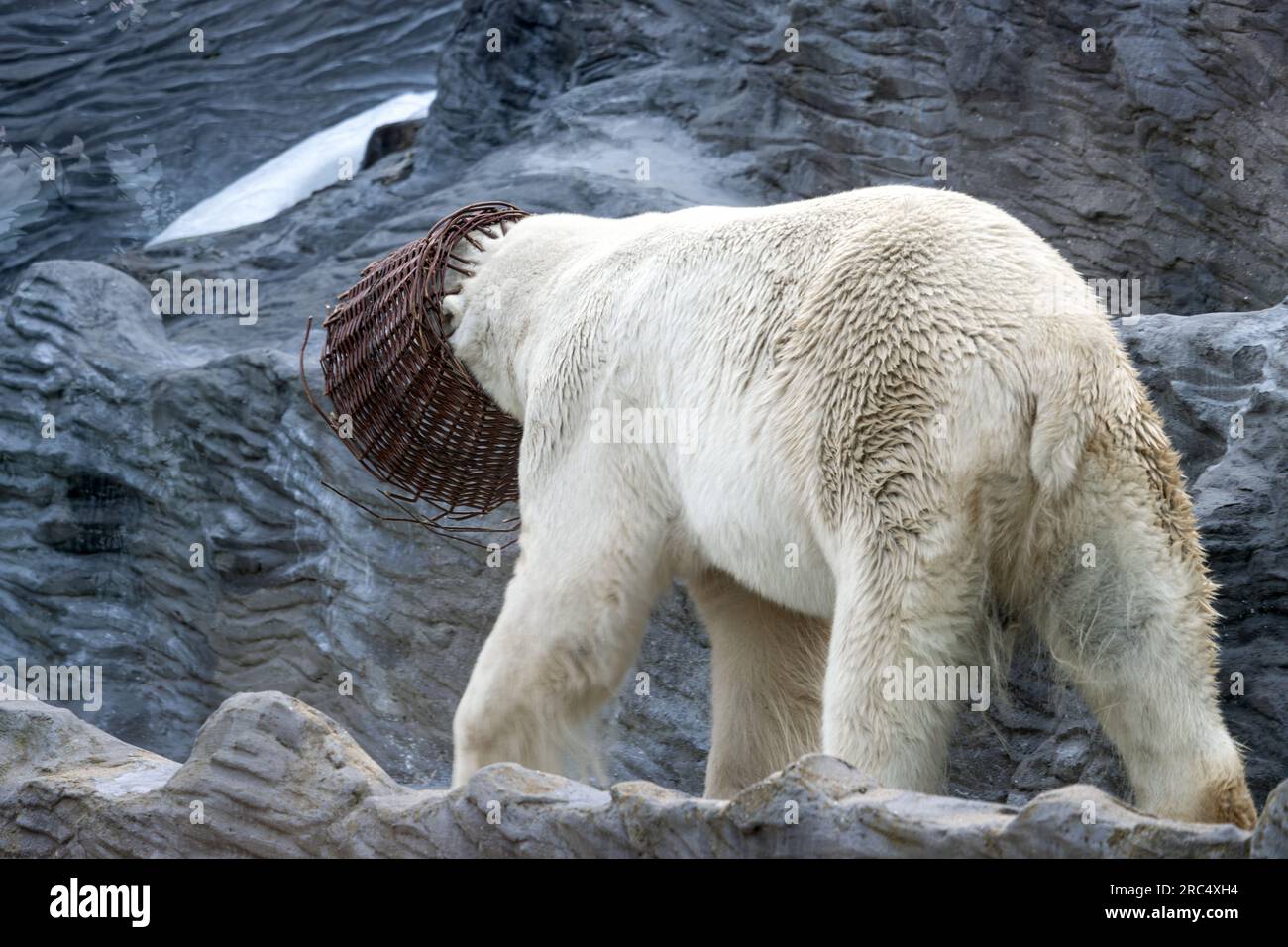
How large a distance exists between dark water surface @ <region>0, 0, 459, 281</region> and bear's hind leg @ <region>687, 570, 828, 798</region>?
7125mm

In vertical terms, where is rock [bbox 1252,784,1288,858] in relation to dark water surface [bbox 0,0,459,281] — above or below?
below

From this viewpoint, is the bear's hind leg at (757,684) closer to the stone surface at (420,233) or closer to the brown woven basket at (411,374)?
the brown woven basket at (411,374)

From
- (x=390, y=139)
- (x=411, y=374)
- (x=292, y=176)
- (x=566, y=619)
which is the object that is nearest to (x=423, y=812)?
(x=566, y=619)

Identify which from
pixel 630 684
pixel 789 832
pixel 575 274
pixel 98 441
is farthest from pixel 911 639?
pixel 98 441

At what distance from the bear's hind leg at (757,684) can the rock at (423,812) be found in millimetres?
A: 1017

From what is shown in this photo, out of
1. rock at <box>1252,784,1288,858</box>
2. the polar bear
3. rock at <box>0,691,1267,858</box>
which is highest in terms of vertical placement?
the polar bear

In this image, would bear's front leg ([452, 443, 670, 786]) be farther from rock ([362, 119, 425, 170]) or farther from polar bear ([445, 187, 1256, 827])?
rock ([362, 119, 425, 170])

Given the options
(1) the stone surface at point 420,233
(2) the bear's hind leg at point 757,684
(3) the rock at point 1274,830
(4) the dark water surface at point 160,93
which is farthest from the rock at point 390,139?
(3) the rock at point 1274,830

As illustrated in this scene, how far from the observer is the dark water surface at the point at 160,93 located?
10.1 meters

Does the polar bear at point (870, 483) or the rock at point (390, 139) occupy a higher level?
the rock at point (390, 139)

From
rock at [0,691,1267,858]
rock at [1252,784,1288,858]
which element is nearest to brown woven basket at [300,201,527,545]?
rock at [0,691,1267,858]

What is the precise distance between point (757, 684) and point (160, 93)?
8.00 metres

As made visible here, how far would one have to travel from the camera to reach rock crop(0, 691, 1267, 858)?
235cm

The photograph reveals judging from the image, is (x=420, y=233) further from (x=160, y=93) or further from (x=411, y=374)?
(x=160, y=93)
